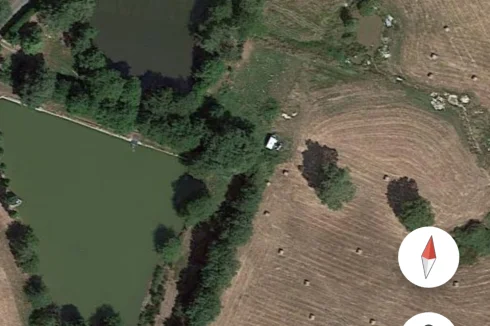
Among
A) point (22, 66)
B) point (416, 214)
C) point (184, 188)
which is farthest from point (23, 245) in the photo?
point (416, 214)

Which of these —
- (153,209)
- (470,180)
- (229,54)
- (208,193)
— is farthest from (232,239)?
(470,180)

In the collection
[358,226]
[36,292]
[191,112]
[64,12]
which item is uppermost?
[64,12]

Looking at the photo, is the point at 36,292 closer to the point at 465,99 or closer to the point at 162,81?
the point at 162,81

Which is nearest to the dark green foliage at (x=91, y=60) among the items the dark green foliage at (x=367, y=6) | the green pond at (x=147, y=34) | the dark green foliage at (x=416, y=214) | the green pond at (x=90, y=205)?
the green pond at (x=147, y=34)

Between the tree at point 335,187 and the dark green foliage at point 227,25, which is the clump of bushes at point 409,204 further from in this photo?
the dark green foliage at point 227,25

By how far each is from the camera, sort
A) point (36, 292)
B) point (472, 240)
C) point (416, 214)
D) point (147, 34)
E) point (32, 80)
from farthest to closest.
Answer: point (147, 34) → point (36, 292) → point (472, 240) → point (416, 214) → point (32, 80)

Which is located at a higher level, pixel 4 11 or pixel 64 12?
pixel 64 12
